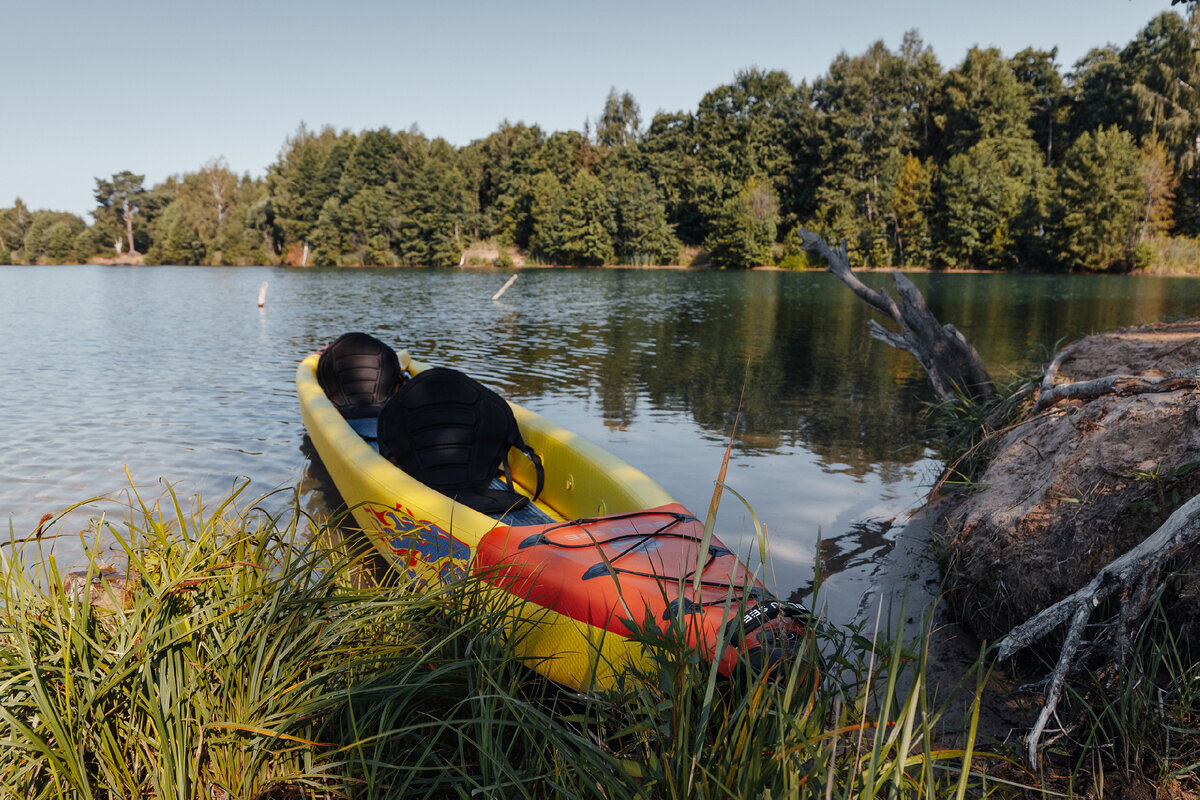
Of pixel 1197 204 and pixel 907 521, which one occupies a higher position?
pixel 1197 204

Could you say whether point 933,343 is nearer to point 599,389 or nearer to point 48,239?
point 599,389

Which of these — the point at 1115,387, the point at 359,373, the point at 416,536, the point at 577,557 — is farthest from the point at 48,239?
the point at 1115,387

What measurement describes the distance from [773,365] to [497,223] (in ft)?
153

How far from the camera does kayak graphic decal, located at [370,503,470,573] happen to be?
10.6 feet

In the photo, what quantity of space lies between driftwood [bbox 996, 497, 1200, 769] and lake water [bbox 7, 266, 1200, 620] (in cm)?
83

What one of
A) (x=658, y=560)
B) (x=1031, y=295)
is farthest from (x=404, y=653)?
(x=1031, y=295)

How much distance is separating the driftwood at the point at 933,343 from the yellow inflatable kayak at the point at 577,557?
2949mm

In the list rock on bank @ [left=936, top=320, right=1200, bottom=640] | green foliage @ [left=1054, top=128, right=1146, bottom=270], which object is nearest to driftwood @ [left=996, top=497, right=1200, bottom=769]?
rock on bank @ [left=936, top=320, right=1200, bottom=640]

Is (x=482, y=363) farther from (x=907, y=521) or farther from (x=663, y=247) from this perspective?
(x=663, y=247)

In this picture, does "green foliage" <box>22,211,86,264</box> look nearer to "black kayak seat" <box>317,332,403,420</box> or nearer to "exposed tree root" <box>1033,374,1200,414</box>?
"black kayak seat" <box>317,332,403,420</box>

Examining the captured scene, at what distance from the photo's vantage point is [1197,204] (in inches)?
1350

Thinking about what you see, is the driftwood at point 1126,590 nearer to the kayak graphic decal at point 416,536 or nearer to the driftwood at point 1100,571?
the driftwood at point 1100,571

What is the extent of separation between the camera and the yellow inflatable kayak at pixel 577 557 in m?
2.02

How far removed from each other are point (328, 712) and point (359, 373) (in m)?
4.92
